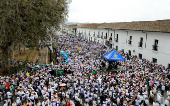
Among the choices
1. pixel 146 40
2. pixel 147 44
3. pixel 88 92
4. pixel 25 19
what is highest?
pixel 25 19

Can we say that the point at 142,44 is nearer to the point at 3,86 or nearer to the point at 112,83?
the point at 112,83


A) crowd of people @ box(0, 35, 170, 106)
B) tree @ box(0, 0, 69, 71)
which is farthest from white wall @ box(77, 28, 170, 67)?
tree @ box(0, 0, 69, 71)

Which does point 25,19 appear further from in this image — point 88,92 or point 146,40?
point 146,40

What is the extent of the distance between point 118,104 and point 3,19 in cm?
1169

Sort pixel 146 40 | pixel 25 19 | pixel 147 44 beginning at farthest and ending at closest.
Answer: pixel 146 40
pixel 147 44
pixel 25 19

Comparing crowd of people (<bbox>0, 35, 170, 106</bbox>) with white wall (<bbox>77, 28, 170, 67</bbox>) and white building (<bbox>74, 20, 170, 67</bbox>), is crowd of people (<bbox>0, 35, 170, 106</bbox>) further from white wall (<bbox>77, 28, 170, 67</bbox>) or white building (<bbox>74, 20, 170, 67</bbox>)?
white building (<bbox>74, 20, 170, 67</bbox>)

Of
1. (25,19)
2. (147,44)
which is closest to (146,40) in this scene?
(147,44)

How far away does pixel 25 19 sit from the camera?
46.6ft

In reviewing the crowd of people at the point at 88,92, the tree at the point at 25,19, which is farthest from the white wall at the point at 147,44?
the tree at the point at 25,19

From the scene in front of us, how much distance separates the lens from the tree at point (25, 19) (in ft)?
40.8

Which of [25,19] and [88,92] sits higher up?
[25,19]

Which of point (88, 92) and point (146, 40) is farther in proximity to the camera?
point (146, 40)

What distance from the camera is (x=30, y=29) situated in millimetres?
14445

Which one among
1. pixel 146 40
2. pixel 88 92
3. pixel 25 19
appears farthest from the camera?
pixel 146 40
